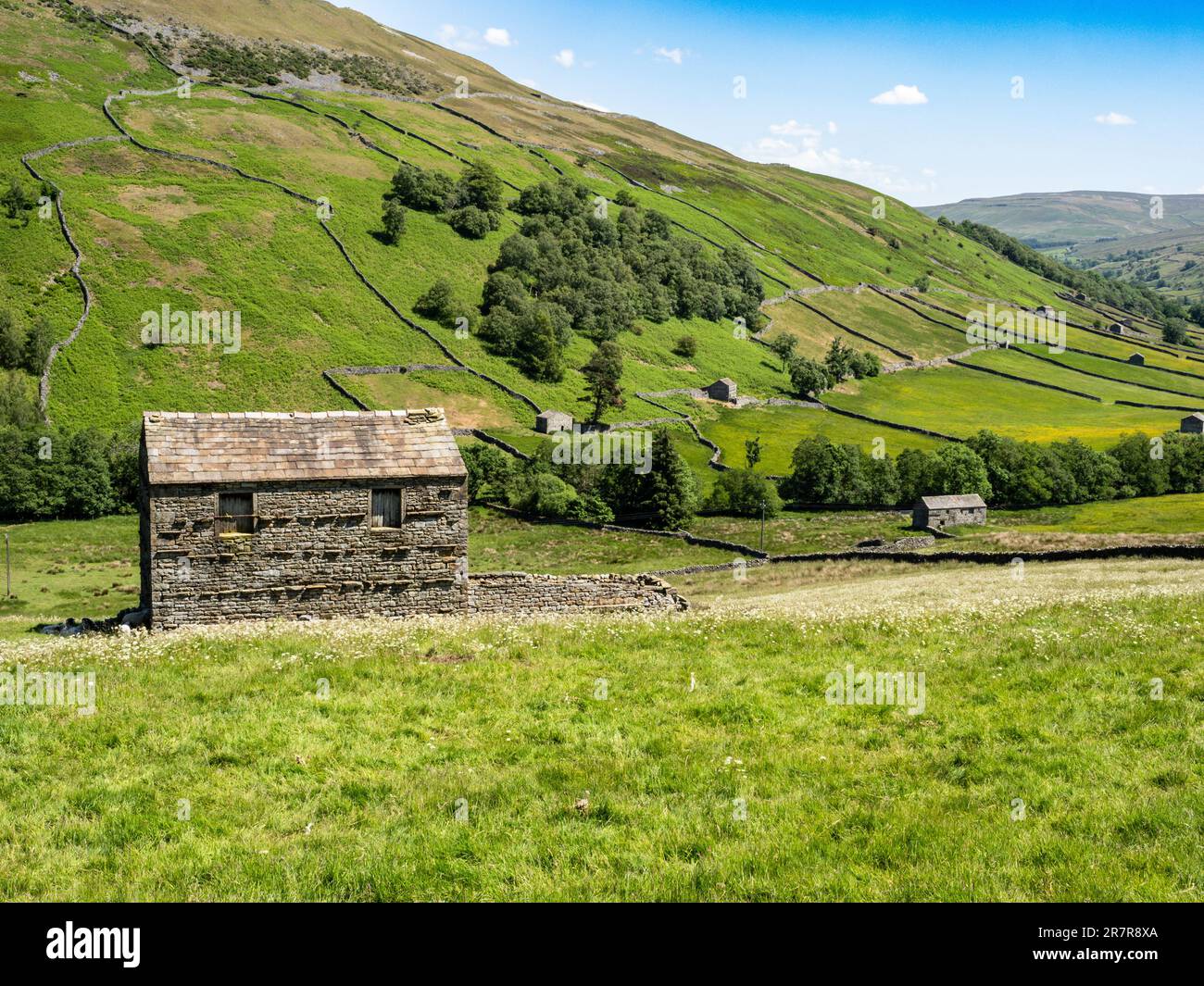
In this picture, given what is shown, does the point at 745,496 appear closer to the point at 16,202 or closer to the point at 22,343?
the point at 22,343

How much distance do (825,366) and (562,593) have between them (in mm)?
140979

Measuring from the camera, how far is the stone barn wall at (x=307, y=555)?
3025cm

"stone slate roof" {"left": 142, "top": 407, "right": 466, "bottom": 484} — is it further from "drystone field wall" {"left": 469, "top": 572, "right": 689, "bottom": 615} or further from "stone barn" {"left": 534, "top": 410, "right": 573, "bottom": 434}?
"stone barn" {"left": 534, "top": 410, "right": 573, "bottom": 434}

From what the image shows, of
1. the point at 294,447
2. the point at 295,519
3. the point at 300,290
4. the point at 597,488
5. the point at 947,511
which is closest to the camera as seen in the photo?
the point at 295,519

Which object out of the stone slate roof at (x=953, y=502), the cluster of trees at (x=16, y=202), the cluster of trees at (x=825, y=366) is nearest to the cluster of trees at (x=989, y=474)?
the stone slate roof at (x=953, y=502)

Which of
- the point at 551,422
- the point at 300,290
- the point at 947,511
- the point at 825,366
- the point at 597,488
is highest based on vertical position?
the point at 300,290

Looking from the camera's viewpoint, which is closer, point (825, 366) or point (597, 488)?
point (597, 488)

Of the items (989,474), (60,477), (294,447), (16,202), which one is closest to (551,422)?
(989,474)

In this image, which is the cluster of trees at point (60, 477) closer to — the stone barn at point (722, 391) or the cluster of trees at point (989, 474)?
the cluster of trees at point (989, 474)

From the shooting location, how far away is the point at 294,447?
3225cm

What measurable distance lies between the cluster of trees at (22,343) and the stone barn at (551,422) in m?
54.8

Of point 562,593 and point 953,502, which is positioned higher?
point 953,502

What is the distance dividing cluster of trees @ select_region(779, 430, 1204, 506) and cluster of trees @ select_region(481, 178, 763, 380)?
151 feet
